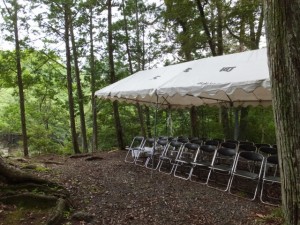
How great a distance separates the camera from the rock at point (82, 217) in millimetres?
4271

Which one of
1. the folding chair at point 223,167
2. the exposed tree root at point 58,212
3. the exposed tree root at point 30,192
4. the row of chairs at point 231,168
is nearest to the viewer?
the exposed tree root at point 58,212

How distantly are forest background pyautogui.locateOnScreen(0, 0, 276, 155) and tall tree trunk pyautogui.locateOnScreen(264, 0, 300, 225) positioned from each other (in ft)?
28.9

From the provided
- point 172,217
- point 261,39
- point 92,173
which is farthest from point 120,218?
point 261,39

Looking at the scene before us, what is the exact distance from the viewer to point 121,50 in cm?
1356

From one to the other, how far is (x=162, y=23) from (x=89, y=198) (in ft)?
36.2

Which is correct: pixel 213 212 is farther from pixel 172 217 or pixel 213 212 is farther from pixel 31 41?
pixel 31 41

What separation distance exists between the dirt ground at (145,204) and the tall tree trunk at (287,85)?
2.08 meters

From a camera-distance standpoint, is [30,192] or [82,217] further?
[30,192]

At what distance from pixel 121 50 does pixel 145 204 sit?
9613mm

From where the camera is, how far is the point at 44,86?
14688 millimetres

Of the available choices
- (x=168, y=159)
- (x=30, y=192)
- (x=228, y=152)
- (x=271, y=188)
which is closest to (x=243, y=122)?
(x=168, y=159)

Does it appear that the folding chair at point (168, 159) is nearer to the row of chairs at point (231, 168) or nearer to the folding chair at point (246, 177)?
the row of chairs at point (231, 168)

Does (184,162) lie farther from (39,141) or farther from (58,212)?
(39,141)

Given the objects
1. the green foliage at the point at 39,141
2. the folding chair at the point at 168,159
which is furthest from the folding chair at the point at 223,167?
the green foliage at the point at 39,141
